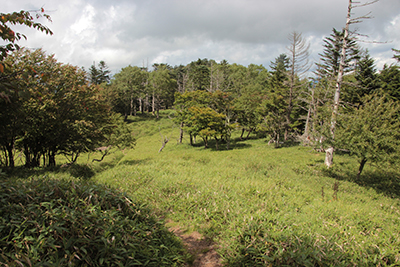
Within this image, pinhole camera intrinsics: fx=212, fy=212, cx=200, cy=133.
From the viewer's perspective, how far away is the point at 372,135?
10.7 metres

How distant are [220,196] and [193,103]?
22582 millimetres

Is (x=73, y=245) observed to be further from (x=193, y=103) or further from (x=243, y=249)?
(x=193, y=103)

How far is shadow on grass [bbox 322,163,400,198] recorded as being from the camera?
1103cm

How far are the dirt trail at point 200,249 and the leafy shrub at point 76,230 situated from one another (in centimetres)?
32

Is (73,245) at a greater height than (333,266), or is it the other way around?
(73,245)

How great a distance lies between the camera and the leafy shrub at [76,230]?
2.81 meters

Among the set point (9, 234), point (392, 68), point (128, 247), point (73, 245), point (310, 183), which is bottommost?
point (310, 183)

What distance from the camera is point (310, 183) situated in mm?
11219

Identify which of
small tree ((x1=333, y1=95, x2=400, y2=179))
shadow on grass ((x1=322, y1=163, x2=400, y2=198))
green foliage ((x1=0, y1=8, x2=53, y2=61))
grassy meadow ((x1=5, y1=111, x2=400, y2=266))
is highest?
green foliage ((x1=0, y1=8, x2=53, y2=61))

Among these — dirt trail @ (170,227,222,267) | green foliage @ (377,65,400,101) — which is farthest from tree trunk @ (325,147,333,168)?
dirt trail @ (170,227,222,267)

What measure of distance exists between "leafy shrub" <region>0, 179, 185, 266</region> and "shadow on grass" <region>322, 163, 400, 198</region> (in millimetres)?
12008

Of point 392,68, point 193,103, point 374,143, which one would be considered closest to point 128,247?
point 374,143

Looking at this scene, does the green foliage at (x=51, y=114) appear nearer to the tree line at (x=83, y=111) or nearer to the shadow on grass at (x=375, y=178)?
the tree line at (x=83, y=111)

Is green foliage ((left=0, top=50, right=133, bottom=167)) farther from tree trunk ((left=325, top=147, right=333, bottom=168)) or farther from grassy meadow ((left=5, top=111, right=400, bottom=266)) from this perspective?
tree trunk ((left=325, top=147, right=333, bottom=168))
